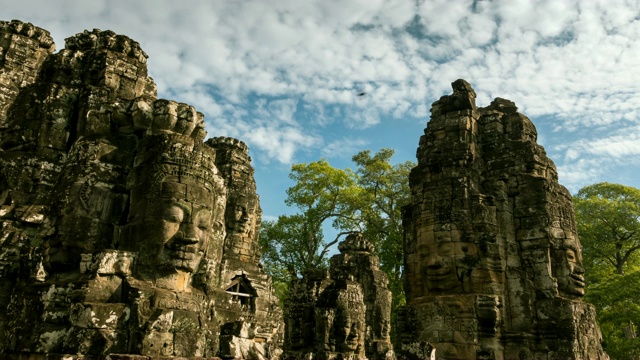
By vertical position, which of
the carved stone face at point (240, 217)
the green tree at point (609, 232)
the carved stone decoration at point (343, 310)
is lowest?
the carved stone decoration at point (343, 310)

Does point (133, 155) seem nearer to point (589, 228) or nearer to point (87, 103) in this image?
point (87, 103)

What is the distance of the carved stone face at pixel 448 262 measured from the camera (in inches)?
395

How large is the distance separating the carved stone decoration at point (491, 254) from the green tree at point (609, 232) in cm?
1398

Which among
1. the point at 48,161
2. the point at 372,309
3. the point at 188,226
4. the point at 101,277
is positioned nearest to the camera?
the point at 101,277

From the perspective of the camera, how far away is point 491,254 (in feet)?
33.1

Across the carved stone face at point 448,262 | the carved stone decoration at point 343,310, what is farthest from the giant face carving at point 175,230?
the carved stone decoration at point 343,310

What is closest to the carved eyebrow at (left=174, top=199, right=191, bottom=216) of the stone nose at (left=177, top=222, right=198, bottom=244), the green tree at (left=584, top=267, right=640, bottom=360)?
the stone nose at (left=177, top=222, right=198, bottom=244)

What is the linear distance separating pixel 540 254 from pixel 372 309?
7.18 meters

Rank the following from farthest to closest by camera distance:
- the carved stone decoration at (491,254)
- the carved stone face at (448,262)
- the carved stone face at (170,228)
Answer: the carved stone face at (448,262) < the carved stone decoration at (491,254) < the carved stone face at (170,228)

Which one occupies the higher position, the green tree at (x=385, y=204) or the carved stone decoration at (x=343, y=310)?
the green tree at (x=385, y=204)

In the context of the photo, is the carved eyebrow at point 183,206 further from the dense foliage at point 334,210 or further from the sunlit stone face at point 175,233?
the dense foliage at point 334,210

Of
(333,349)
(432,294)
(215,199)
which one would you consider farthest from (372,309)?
(215,199)

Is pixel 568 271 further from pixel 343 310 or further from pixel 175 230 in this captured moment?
pixel 175 230

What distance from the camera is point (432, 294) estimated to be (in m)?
10.3
